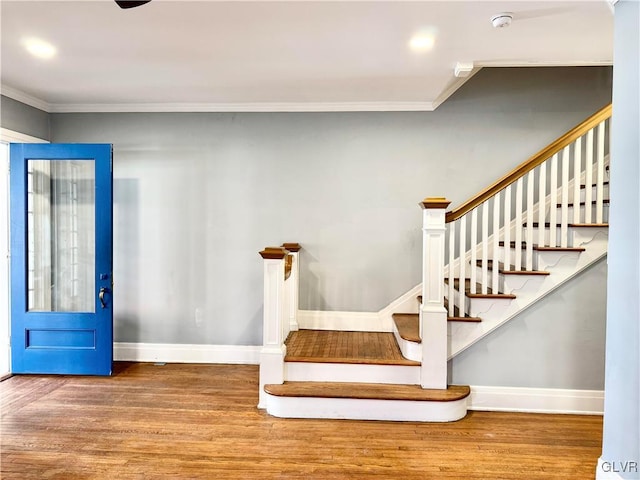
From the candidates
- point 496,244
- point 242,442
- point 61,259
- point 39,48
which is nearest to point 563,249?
point 496,244

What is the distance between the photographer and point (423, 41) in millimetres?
2801

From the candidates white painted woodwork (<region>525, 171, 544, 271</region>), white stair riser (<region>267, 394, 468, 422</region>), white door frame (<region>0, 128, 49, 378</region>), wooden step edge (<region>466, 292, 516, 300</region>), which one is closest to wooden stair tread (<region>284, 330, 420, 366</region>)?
white stair riser (<region>267, 394, 468, 422</region>)

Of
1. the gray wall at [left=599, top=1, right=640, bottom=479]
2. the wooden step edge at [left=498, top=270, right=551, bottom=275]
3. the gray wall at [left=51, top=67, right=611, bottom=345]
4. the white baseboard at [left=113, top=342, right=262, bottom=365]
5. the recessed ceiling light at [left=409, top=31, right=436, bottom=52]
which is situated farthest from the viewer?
the white baseboard at [left=113, top=342, right=262, bottom=365]

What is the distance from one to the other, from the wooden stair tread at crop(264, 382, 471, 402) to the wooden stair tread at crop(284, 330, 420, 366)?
0.56 feet

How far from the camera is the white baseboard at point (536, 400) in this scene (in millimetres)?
3209

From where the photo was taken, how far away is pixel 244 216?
4.31 m

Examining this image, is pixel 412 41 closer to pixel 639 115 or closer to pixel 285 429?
→ pixel 639 115

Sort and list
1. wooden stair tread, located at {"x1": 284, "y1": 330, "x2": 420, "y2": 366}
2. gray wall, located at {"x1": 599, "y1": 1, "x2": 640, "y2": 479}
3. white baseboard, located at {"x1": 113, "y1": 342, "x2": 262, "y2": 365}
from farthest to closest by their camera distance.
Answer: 1. white baseboard, located at {"x1": 113, "y1": 342, "x2": 262, "y2": 365}
2. wooden stair tread, located at {"x1": 284, "y1": 330, "x2": 420, "y2": 366}
3. gray wall, located at {"x1": 599, "y1": 1, "x2": 640, "y2": 479}

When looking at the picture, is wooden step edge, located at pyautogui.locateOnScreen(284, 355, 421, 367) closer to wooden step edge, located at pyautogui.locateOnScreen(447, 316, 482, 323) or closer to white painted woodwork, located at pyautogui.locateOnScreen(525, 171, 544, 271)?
wooden step edge, located at pyautogui.locateOnScreen(447, 316, 482, 323)

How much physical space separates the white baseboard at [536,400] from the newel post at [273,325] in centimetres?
154

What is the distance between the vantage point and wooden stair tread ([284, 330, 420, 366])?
3260mm

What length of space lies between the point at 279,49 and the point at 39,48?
1.71 metres

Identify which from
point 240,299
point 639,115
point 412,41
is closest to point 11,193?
point 240,299

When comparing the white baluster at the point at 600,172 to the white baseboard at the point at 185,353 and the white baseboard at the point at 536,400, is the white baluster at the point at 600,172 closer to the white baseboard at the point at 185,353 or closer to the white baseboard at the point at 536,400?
the white baseboard at the point at 536,400
